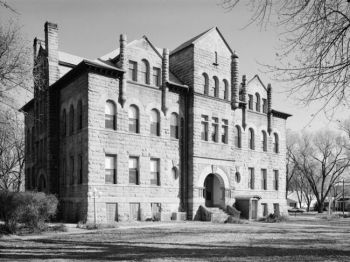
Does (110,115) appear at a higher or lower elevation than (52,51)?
lower

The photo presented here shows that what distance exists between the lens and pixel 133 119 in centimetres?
3019

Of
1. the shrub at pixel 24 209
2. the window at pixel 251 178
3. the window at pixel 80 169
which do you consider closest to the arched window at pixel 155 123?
the window at pixel 80 169

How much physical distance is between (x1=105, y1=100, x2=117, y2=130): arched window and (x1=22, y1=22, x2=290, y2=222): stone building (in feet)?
0.24

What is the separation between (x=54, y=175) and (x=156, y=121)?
9.07m

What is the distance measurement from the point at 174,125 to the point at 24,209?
14.7m

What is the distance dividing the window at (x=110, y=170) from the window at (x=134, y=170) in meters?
1.39

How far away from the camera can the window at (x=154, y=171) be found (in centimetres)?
3095

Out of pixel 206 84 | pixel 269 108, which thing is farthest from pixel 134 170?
pixel 269 108

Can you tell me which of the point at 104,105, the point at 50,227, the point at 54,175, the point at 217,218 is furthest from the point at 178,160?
the point at 50,227

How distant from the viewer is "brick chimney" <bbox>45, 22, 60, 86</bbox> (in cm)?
3219

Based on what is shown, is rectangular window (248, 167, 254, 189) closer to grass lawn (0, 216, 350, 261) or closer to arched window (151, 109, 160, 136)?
arched window (151, 109, 160, 136)

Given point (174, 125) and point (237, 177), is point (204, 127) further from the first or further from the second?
point (237, 177)

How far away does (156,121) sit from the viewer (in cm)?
3164

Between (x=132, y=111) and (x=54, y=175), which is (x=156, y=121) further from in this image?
(x=54, y=175)
